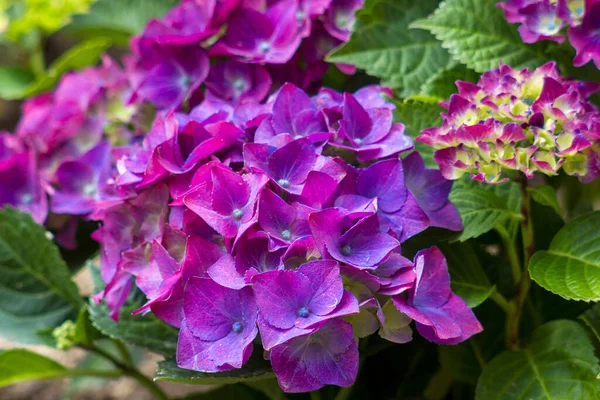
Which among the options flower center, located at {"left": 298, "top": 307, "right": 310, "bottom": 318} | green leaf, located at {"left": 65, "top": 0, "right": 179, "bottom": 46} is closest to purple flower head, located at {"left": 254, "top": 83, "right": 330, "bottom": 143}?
flower center, located at {"left": 298, "top": 307, "right": 310, "bottom": 318}

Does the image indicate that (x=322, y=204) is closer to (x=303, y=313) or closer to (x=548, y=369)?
(x=303, y=313)

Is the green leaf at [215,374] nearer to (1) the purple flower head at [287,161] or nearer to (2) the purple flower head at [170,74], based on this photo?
(1) the purple flower head at [287,161]

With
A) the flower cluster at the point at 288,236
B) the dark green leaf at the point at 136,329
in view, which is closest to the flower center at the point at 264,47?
the flower cluster at the point at 288,236

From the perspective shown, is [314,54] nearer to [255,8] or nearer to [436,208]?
[255,8]

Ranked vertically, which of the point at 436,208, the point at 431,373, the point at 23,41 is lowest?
the point at 431,373

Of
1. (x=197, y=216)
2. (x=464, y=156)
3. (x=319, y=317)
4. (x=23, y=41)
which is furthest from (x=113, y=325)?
(x=23, y=41)

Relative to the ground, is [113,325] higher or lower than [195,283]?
lower

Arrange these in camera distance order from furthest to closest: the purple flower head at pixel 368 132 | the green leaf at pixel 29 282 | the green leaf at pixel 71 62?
the green leaf at pixel 71 62
the green leaf at pixel 29 282
the purple flower head at pixel 368 132
